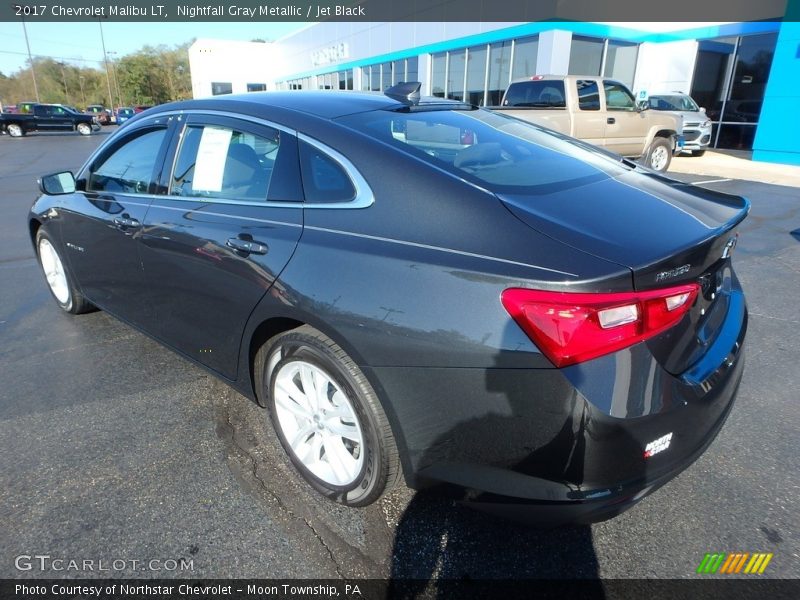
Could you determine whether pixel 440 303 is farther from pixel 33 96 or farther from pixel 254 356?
pixel 33 96

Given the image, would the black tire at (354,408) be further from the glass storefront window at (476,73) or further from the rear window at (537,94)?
the glass storefront window at (476,73)

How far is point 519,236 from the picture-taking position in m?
1.71

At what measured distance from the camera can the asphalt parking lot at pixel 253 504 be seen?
203cm

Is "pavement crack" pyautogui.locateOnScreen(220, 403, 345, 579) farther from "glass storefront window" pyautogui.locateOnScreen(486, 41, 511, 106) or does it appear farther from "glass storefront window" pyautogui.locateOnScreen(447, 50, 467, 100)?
"glass storefront window" pyautogui.locateOnScreen(447, 50, 467, 100)

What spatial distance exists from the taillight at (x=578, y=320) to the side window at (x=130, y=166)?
8.02 ft

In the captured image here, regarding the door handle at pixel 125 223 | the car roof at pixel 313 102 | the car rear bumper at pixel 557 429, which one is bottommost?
the car rear bumper at pixel 557 429

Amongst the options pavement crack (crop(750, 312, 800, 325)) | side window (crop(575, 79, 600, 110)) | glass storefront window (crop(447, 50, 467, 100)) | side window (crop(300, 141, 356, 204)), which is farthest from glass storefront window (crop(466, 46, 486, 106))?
side window (crop(300, 141, 356, 204))

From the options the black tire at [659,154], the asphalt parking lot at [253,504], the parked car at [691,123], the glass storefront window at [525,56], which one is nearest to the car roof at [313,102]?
the asphalt parking lot at [253,504]

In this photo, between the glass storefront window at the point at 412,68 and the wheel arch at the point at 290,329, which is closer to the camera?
the wheel arch at the point at 290,329

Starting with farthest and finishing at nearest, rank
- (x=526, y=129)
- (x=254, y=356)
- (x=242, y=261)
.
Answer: (x=526, y=129), (x=254, y=356), (x=242, y=261)

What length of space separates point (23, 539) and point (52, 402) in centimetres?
118

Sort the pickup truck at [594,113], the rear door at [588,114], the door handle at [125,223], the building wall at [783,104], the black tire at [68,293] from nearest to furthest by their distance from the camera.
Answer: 1. the door handle at [125,223]
2. the black tire at [68,293]
3. the pickup truck at [594,113]
4. the rear door at [588,114]
5. the building wall at [783,104]

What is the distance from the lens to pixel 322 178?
222 centimetres

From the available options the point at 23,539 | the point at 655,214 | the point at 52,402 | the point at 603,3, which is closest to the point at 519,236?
the point at 655,214
